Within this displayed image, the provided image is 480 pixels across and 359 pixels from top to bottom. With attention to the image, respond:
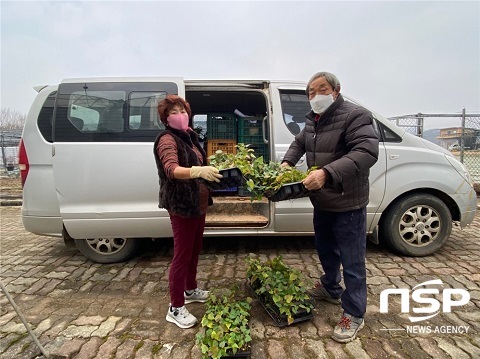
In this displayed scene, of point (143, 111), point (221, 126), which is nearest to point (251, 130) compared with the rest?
point (221, 126)

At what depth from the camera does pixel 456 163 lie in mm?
3604

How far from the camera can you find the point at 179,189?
2223mm

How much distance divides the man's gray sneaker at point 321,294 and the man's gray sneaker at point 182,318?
3.78ft

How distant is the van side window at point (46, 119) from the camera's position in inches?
131

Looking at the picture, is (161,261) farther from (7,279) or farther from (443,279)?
(443,279)

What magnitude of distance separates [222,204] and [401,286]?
230 centimetres

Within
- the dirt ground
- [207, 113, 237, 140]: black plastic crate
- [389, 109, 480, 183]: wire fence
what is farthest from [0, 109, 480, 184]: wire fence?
the dirt ground

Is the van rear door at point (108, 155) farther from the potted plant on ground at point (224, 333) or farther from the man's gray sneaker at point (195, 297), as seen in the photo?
the potted plant on ground at point (224, 333)

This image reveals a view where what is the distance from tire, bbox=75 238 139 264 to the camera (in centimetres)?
364

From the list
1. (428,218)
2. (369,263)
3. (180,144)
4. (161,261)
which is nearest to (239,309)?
(180,144)

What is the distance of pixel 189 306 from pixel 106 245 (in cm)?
154

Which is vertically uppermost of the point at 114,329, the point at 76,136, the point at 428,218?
the point at 76,136

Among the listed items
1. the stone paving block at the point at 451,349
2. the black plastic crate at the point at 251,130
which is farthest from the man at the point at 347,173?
the black plastic crate at the point at 251,130

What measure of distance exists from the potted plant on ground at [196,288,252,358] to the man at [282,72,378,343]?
74 centimetres
